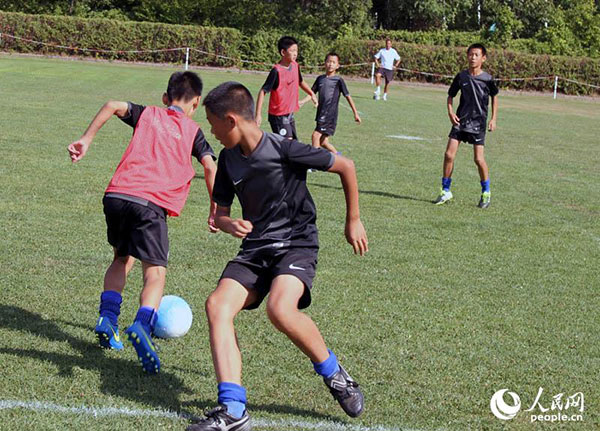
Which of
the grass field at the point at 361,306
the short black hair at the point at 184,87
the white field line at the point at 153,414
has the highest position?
the short black hair at the point at 184,87

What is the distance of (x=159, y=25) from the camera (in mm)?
44312

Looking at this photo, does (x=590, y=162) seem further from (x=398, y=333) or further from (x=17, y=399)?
(x=17, y=399)

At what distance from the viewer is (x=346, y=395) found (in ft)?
14.6

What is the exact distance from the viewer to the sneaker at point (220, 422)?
4.05 metres

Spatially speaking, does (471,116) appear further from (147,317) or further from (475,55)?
(147,317)

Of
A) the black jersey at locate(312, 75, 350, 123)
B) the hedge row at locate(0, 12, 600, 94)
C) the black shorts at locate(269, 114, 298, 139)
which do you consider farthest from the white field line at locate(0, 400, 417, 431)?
the hedge row at locate(0, 12, 600, 94)

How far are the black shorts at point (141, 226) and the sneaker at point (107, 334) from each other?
44 cm

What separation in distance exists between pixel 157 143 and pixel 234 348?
1668 millimetres

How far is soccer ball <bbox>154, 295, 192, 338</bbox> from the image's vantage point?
18.2ft

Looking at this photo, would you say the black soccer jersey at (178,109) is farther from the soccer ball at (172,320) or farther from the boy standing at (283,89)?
the boy standing at (283,89)

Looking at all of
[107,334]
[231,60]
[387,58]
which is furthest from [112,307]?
[231,60]

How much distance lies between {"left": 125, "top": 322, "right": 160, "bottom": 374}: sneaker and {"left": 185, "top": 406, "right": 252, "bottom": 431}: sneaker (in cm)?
80

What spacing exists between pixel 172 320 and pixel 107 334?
0.44 meters

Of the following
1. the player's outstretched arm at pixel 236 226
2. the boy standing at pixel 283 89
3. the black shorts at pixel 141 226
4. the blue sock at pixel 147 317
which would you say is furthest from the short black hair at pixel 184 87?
the boy standing at pixel 283 89
